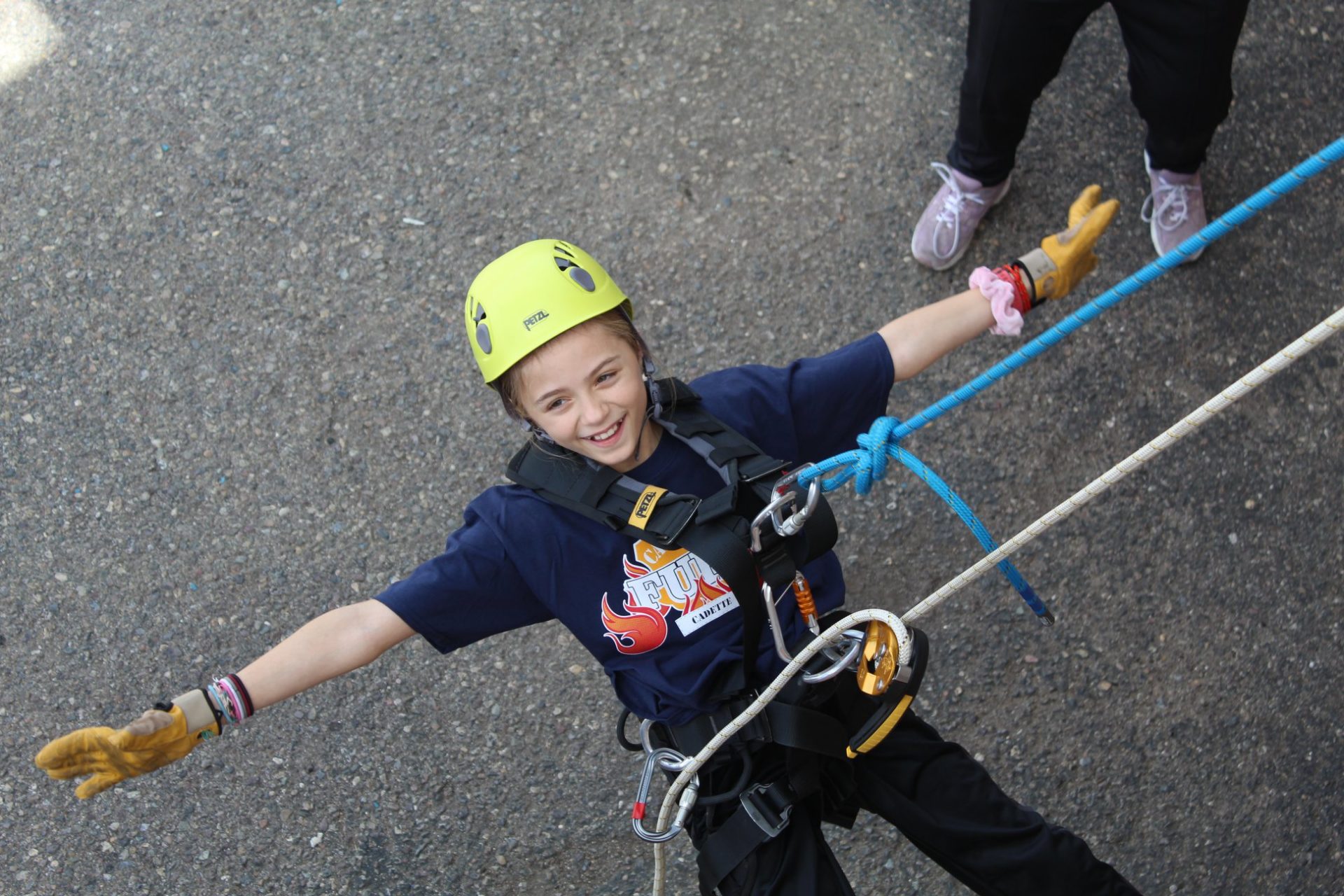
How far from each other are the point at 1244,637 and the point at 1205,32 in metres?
→ 1.36

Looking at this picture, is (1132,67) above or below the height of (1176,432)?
below

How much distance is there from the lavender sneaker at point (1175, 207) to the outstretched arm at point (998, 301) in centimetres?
99

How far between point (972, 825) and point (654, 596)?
672 mm

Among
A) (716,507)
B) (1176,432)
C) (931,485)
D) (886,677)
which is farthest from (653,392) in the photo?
(1176,432)

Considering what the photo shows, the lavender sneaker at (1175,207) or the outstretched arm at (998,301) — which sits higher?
the outstretched arm at (998,301)

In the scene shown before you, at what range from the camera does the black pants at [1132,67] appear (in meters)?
2.42

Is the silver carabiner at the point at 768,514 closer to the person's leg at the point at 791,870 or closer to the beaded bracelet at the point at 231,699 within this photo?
the person's leg at the point at 791,870

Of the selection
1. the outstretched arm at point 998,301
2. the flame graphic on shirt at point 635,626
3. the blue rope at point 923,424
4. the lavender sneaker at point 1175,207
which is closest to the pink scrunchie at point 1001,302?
the outstretched arm at point 998,301

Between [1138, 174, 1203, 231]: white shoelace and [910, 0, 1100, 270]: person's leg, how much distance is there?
0.37m

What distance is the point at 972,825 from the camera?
1.97 meters

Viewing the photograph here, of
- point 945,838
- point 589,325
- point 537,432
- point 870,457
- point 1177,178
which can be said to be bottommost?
point 945,838

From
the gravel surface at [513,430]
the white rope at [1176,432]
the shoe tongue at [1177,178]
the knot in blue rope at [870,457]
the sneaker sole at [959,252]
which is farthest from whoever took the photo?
the sneaker sole at [959,252]

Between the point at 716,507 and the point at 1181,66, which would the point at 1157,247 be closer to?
the point at 1181,66

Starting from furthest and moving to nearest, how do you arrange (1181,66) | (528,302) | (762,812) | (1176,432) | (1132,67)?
1. (1132,67)
2. (1181,66)
3. (762,812)
4. (528,302)
5. (1176,432)
